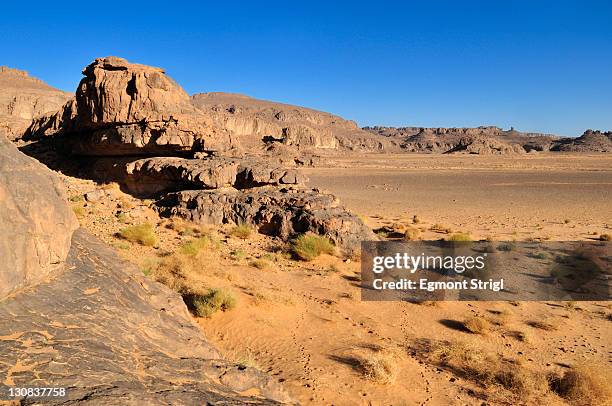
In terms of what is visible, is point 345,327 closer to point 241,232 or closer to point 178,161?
point 241,232

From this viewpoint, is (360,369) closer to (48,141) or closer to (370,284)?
(370,284)

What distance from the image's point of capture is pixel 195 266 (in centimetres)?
1036

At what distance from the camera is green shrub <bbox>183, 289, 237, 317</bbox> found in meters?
7.90

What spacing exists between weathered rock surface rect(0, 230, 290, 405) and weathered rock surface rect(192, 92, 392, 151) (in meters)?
67.3

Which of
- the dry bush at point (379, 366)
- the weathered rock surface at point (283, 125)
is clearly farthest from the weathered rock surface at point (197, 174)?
the weathered rock surface at point (283, 125)

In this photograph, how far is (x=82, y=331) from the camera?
3.55 m

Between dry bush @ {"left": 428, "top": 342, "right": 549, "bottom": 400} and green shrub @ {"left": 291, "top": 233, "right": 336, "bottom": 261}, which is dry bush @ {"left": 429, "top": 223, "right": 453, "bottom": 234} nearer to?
green shrub @ {"left": 291, "top": 233, "right": 336, "bottom": 261}

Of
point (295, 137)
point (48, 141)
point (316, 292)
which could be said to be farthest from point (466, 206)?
point (295, 137)

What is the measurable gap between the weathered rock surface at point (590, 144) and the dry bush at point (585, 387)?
125m

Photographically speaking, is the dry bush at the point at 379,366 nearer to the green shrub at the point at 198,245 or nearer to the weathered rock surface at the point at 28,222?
the weathered rock surface at the point at 28,222

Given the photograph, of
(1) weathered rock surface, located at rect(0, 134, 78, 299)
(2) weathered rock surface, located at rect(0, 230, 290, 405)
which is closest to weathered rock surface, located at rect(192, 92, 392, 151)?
(1) weathered rock surface, located at rect(0, 134, 78, 299)

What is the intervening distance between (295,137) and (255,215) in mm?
87329

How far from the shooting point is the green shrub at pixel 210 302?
7.90m

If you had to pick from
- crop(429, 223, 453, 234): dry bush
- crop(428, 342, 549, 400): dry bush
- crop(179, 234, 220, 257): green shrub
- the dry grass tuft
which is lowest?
crop(428, 342, 549, 400): dry bush
